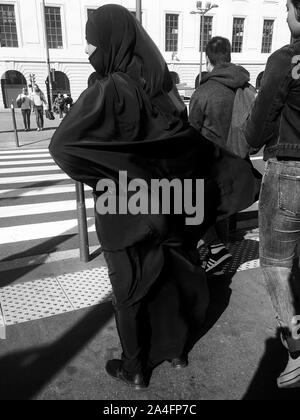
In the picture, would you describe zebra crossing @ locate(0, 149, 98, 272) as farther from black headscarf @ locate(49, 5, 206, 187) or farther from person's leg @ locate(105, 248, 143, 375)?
black headscarf @ locate(49, 5, 206, 187)

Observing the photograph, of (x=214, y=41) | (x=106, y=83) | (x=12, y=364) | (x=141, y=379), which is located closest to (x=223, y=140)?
(x=214, y=41)

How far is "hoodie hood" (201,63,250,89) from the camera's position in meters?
3.26

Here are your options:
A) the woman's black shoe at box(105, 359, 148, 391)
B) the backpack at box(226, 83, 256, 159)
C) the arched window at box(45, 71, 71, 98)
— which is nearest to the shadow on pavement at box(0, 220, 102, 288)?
the woman's black shoe at box(105, 359, 148, 391)

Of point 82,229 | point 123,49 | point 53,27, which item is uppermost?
point 53,27

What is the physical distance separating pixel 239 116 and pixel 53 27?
125ft

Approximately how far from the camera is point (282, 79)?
1812 mm

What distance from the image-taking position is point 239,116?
316 cm

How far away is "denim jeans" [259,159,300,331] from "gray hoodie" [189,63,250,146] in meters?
1.41

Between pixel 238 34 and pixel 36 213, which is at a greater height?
pixel 238 34

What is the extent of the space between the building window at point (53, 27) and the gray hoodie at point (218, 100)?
37430 millimetres

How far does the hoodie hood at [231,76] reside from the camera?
3256 millimetres

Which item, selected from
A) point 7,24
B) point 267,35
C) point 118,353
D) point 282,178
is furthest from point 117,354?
point 267,35

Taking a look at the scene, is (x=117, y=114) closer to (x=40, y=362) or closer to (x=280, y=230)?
(x=280, y=230)

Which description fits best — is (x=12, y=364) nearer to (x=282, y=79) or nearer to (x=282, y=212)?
(x=282, y=212)
